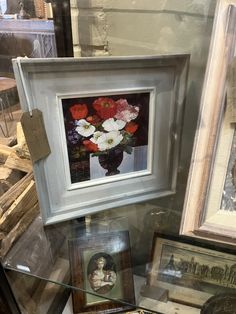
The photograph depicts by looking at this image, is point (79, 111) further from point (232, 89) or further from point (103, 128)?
point (232, 89)

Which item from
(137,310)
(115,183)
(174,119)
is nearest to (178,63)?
(174,119)

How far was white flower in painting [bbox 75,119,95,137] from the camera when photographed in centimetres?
57

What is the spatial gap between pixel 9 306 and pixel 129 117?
52cm

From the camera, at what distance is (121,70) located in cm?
54

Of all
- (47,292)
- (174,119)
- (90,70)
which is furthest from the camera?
(47,292)

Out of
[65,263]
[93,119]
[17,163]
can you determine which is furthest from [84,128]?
[65,263]

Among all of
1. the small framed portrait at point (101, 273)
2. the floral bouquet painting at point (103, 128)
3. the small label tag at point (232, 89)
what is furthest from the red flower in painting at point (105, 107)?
the small framed portrait at point (101, 273)

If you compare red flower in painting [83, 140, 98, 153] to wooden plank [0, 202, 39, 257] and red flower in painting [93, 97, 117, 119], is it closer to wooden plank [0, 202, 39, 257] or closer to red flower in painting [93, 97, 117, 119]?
red flower in painting [93, 97, 117, 119]

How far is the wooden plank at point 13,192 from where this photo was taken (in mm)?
679

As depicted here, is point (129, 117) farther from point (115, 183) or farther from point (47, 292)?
point (47, 292)

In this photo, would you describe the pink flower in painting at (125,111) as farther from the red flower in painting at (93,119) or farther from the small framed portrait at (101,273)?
the small framed portrait at (101,273)

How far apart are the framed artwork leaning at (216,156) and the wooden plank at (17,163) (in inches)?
15.1

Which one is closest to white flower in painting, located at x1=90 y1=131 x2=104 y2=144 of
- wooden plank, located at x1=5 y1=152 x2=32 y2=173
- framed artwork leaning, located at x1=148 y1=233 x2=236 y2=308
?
wooden plank, located at x1=5 y1=152 x2=32 y2=173

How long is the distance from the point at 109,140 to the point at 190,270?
37cm
